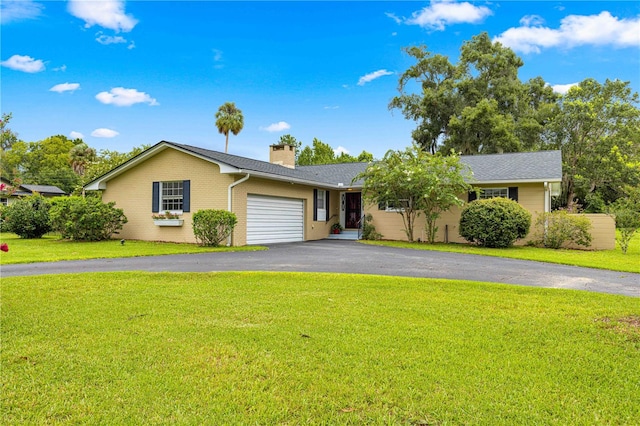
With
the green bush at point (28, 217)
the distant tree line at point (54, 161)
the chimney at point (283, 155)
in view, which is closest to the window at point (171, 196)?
the green bush at point (28, 217)

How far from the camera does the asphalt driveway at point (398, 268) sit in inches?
296

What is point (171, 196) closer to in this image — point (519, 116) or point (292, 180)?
point (292, 180)

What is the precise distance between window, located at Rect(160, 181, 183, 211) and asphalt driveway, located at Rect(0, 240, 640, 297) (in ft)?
17.9

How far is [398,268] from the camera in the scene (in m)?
8.97

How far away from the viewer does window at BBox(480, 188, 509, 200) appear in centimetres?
1661

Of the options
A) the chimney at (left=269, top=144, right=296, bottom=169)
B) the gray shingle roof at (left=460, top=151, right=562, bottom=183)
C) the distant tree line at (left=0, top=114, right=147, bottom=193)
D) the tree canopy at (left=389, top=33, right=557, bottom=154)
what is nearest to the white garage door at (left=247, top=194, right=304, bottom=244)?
the chimney at (left=269, top=144, right=296, bottom=169)

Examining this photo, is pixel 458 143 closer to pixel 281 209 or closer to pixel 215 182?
pixel 281 209

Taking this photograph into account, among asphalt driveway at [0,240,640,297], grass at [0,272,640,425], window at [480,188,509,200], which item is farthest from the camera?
window at [480,188,509,200]

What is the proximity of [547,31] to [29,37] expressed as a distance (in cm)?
2004

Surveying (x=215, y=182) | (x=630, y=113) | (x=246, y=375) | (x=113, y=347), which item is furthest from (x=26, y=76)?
(x=630, y=113)

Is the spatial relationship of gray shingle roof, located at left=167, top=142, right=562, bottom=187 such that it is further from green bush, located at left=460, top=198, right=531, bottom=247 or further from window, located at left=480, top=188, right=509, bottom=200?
green bush, located at left=460, top=198, right=531, bottom=247

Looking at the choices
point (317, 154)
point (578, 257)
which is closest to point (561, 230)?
point (578, 257)

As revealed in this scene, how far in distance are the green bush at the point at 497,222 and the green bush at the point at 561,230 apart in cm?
113

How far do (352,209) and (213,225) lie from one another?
8.58 metres
